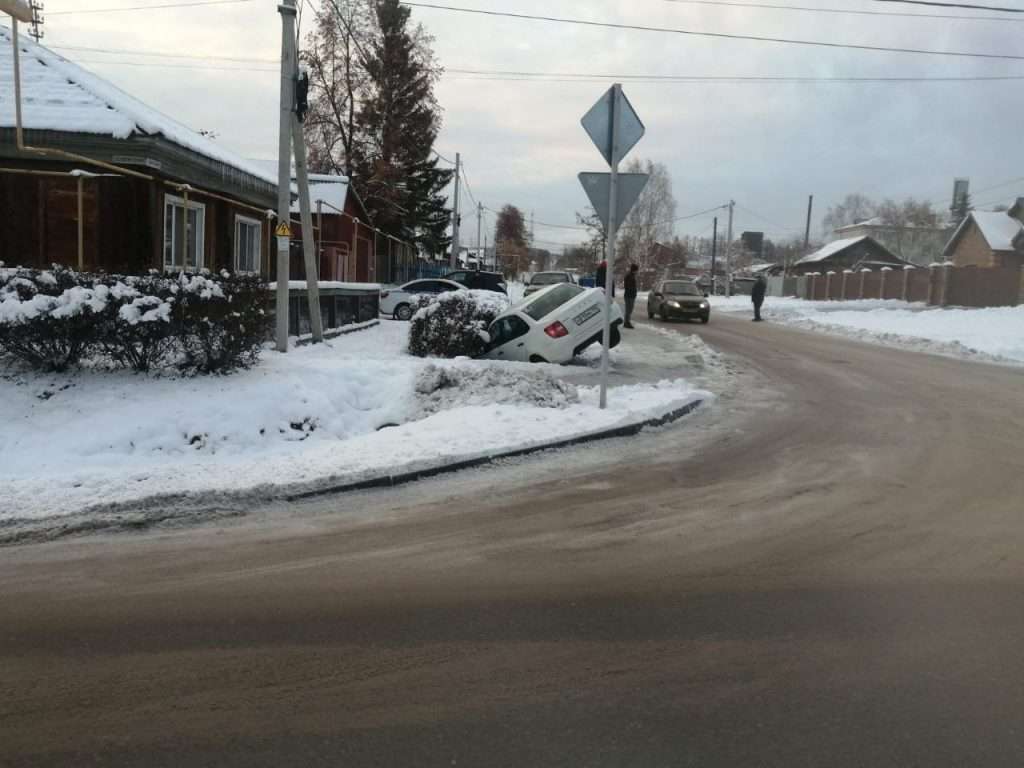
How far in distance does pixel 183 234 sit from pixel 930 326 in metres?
22.4

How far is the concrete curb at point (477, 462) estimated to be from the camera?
21.1ft

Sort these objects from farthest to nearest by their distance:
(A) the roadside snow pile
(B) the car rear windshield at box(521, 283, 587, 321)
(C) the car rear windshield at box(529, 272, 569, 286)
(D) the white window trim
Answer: (C) the car rear windshield at box(529, 272, 569, 286) < (D) the white window trim < (B) the car rear windshield at box(521, 283, 587, 321) < (A) the roadside snow pile

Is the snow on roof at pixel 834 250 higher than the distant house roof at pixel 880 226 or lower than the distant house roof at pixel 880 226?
lower

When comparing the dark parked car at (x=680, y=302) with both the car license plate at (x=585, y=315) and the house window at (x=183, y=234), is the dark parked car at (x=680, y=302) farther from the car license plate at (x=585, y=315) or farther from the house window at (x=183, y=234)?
the house window at (x=183, y=234)

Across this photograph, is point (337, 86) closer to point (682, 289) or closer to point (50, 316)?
point (682, 289)

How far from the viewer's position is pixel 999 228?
173 feet

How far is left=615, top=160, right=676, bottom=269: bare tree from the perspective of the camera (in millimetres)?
81125

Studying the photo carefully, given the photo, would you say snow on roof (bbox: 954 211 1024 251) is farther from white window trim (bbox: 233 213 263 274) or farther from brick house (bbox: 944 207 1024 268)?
white window trim (bbox: 233 213 263 274)

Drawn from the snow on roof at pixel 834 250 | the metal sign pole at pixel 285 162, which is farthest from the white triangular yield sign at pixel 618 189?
the snow on roof at pixel 834 250

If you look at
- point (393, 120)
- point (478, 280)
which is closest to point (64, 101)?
point (478, 280)

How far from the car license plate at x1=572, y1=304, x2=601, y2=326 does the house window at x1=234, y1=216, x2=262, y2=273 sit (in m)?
8.75


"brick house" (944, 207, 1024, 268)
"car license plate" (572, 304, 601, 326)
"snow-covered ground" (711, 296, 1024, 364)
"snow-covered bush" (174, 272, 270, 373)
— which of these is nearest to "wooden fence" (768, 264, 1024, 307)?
"snow-covered ground" (711, 296, 1024, 364)

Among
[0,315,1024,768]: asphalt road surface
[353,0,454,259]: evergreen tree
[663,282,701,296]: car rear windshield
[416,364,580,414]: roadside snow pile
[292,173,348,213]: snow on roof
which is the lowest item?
[0,315,1024,768]: asphalt road surface

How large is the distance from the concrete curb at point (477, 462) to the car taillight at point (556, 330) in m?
3.56
